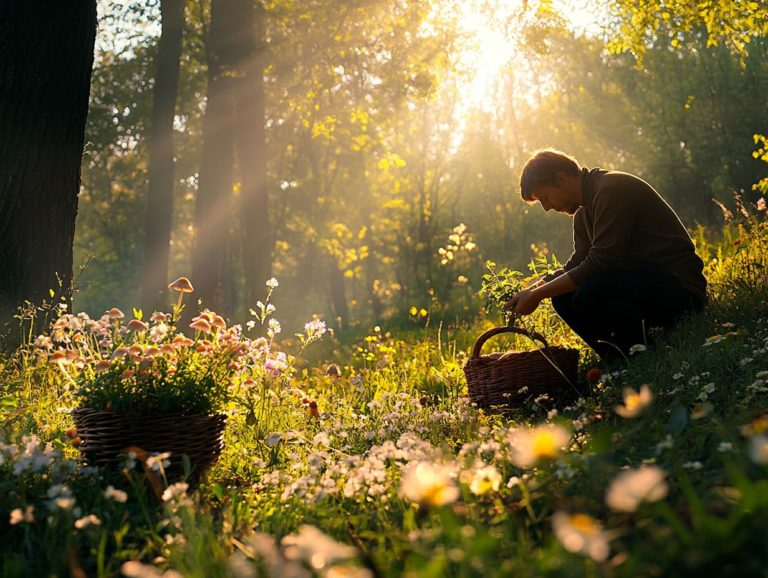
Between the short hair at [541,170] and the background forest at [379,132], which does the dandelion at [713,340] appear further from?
the background forest at [379,132]

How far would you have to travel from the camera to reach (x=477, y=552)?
1454 mm

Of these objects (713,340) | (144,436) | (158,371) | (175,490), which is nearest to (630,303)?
(713,340)

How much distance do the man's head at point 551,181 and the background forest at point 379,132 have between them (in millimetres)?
750

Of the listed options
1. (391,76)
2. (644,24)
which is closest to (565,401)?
(644,24)

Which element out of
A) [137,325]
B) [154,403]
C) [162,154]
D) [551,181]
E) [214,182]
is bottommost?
[154,403]

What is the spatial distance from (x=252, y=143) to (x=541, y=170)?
7.08 meters

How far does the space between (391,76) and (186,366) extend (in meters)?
10.5

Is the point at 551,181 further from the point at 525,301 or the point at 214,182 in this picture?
the point at 214,182

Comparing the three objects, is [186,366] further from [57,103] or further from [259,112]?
[259,112]

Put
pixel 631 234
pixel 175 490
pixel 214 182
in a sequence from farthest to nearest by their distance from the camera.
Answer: pixel 214 182 → pixel 631 234 → pixel 175 490

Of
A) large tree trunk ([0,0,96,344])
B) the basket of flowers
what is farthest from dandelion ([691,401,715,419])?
large tree trunk ([0,0,96,344])

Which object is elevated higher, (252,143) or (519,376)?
(252,143)

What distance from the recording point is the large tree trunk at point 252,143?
1084 cm

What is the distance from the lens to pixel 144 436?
328cm
